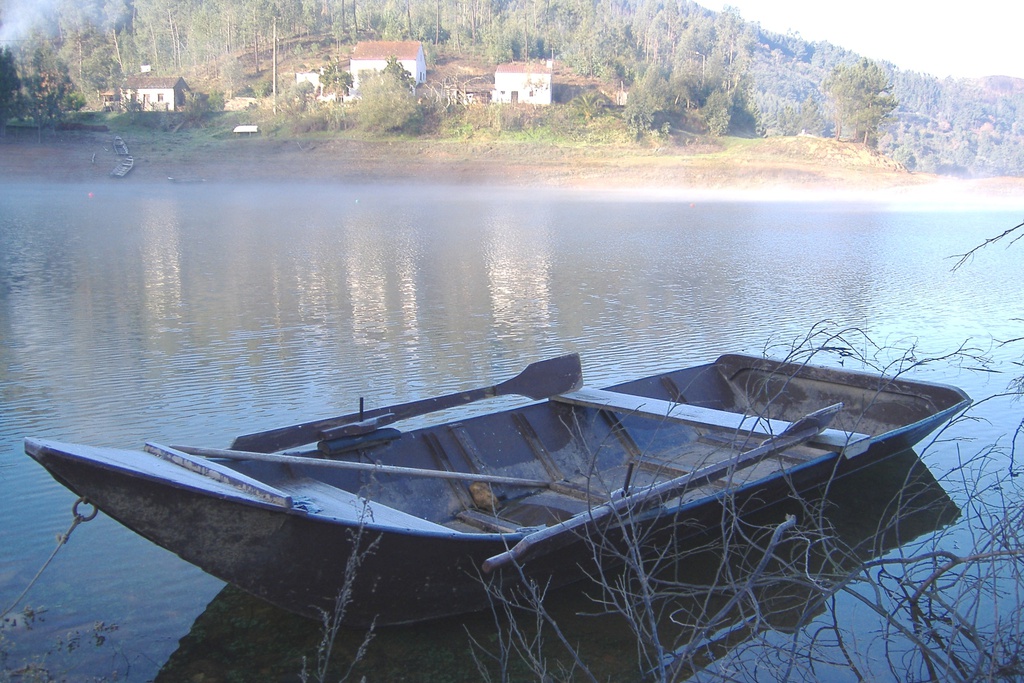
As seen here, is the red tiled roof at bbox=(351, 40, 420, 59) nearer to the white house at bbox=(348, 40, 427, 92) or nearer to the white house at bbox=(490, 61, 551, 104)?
the white house at bbox=(348, 40, 427, 92)

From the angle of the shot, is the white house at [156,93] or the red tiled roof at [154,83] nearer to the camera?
the white house at [156,93]

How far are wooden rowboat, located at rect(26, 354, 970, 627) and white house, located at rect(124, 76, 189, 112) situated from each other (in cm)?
5260

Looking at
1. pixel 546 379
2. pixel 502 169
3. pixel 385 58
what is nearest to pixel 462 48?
pixel 385 58

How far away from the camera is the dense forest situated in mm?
57562

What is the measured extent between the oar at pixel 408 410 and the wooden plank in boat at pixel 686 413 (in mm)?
122

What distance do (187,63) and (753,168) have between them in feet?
152

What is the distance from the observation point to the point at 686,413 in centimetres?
622

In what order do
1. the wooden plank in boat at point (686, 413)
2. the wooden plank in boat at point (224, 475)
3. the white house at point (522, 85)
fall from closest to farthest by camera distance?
1. the wooden plank in boat at point (224, 475)
2. the wooden plank in boat at point (686, 413)
3. the white house at point (522, 85)

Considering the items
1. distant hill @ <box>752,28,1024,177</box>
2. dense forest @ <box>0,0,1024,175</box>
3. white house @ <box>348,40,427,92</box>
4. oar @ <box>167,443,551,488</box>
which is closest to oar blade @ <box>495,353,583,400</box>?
oar @ <box>167,443,551,488</box>

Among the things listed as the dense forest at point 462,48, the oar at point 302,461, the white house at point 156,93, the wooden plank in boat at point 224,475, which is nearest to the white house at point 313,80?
the dense forest at point 462,48

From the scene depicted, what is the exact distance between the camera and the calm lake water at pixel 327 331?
4602 mm

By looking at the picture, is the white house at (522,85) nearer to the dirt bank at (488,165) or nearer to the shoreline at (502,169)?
the dirt bank at (488,165)

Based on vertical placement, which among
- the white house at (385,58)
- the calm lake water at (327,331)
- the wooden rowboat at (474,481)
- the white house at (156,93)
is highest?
the white house at (385,58)

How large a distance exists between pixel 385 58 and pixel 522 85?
851cm
